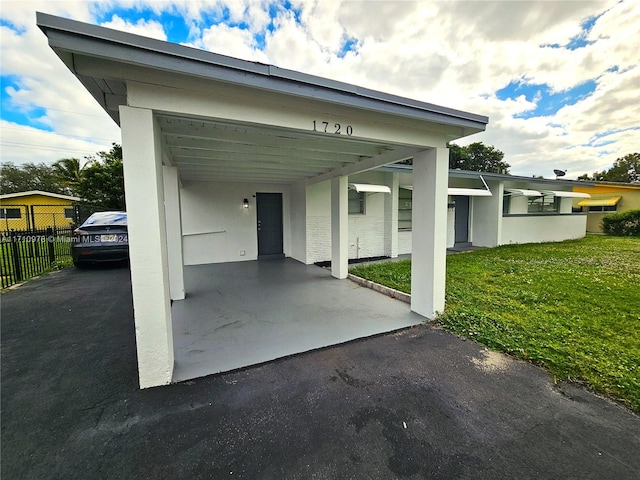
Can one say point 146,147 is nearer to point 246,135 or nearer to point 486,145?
point 246,135

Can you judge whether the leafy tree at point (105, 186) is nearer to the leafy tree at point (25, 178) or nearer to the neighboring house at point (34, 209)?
the neighboring house at point (34, 209)

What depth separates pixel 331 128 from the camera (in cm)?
310

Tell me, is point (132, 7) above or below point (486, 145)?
below

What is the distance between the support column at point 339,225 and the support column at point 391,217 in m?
3.14

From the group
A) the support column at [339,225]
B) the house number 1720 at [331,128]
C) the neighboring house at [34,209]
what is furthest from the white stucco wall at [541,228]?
the neighboring house at [34,209]

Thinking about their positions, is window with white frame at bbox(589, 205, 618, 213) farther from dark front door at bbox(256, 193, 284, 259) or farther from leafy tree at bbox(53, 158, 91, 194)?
leafy tree at bbox(53, 158, 91, 194)

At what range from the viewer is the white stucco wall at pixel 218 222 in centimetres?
827

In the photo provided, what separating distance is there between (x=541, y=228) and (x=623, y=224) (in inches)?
309

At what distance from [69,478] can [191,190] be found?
7.76m

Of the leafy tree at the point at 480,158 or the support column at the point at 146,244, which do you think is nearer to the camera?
the support column at the point at 146,244

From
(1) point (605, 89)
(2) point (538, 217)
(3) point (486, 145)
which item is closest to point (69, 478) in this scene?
(2) point (538, 217)

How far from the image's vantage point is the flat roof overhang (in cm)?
191

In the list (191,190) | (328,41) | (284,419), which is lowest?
(284,419)

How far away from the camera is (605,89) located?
39.1 ft
